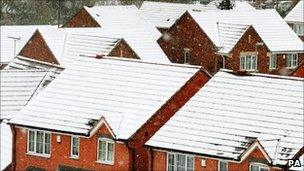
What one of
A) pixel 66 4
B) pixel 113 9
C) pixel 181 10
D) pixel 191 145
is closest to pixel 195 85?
pixel 191 145

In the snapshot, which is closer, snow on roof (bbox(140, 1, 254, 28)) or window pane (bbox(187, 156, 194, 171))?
window pane (bbox(187, 156, 194, 171))

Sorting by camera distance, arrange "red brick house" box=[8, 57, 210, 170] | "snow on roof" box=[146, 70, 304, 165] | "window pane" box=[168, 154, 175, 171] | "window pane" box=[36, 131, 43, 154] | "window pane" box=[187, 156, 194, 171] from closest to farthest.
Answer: "snow on roof" box=[146, 70, 304, 165], "window pane" box=[187, 156, 194, 171], "window pane" box=[168, 154, 175, 171], "red brick house" box=[8, 57, 210, 170], "window pane" box=[36, 131, 43, 154]

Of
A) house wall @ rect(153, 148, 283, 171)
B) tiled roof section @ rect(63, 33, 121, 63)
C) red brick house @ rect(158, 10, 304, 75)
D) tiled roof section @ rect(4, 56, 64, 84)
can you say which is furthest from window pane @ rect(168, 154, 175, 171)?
red brick house @ rect(158, 10, 304, 75)

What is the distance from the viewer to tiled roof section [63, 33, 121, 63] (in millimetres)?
60500

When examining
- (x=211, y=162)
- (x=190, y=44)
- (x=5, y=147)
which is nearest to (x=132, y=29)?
(x=190, y=44)

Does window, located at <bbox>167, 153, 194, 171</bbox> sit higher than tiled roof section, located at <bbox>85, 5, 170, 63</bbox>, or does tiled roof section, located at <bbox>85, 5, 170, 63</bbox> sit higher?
tiled roof section, located at <bbox>85, 5, 170, 63</bbox>

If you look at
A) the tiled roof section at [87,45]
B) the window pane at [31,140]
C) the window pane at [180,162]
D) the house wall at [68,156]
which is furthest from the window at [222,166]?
the tiled roof section at [87,45]

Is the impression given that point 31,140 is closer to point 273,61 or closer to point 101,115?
point 101,115

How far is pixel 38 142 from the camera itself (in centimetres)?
4097

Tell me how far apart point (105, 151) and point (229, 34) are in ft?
106

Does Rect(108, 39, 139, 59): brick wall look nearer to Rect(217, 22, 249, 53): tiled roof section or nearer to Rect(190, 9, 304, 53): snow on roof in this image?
Rect(217, 22, 249, 53): tiled roof section

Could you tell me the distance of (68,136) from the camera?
3966 centimetres

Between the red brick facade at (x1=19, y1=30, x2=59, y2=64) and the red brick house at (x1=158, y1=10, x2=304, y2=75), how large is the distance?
537 inches

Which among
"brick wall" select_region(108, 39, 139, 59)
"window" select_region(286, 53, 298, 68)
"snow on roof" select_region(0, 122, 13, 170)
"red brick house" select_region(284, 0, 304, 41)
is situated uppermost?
"red brick house" select_region(284, 0, 304, 41)
